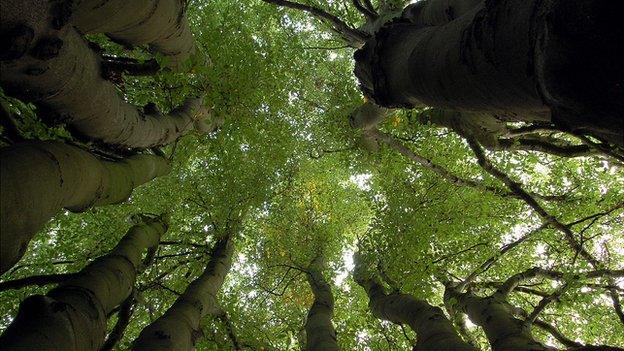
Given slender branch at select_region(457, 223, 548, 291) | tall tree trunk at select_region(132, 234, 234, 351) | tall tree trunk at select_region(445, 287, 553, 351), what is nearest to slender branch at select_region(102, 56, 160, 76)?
tall tree trunk at select_region(132, 234, 234, 351)

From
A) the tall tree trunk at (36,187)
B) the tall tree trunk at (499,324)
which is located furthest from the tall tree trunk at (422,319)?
the tall tree trunk at (36,187)

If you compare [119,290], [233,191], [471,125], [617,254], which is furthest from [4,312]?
[617,254]

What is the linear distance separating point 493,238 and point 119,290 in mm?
8636

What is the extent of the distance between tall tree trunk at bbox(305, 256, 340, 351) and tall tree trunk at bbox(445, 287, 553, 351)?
217 centimetres

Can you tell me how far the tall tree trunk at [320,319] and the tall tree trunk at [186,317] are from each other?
5.65ft

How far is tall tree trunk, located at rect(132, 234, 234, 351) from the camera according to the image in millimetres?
4211

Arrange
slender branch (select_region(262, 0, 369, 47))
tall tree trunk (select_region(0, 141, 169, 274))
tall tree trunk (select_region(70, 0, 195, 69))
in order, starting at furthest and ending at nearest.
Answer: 1. slender branch (select_region(262, 0, 369, 47))
2. tall tree trunk (select_region(70, 0, 195, 69))
3. tall tree trunk (select_region(0, 141, 169, 274))

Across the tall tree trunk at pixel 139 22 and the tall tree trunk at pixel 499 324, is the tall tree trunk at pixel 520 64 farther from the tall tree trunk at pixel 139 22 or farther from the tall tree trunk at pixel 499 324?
the tall tree trunk at pixel 499 324

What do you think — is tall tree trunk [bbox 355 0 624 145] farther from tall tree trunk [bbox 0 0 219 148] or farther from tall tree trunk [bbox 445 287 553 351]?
tall tree trunk [bbox 445 287 553 351]

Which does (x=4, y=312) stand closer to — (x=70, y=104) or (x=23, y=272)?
(x=23, y=272)

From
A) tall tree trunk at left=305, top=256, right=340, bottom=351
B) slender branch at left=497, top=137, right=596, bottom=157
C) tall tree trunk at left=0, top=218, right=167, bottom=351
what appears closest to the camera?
tall tree trunk at left=0, top=218, right=167, bottom=351

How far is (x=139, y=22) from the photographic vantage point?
389cm

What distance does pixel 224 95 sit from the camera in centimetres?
648

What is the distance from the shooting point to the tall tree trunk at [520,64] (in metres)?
1.32
